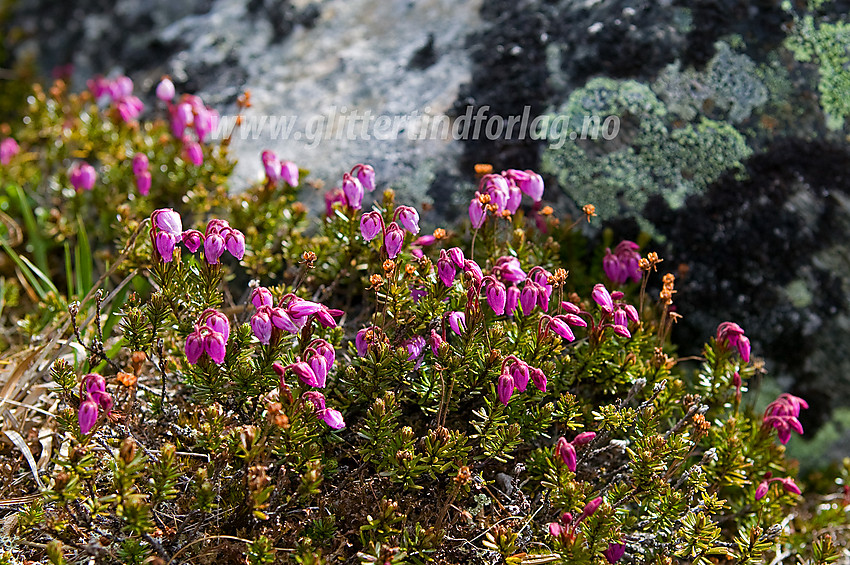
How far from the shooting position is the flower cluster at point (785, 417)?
2656 millimetres

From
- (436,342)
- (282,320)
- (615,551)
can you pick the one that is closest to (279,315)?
(282,320)

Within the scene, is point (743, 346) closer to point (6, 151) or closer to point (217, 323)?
point (217, 323)

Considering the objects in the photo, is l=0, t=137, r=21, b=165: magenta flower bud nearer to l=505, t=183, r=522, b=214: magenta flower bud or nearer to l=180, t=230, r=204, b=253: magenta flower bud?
l=180, t=230, r=204, b=253: magenta flower bud

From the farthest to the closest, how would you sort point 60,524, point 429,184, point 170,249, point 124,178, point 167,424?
point 124,178 < point 429,184 < point 167,424 < point 170,249 < point 60,524

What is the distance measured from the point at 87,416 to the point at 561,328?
1656 millimetres

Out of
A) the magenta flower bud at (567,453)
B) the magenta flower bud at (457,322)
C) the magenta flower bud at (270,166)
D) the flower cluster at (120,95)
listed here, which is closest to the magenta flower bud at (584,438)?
the magenta flower bud at (567,453)

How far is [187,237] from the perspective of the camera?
251 cm

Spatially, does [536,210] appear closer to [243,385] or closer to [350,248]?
[350,248]

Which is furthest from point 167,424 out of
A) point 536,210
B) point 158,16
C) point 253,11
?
point 158,16

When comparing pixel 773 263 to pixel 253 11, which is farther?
pixel 253 11

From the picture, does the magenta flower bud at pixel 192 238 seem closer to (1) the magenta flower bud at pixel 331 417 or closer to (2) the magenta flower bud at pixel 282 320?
(2) the magenta flower bud at pixel 282 320

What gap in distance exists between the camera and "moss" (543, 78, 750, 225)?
3.56m

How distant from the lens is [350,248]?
3.31 meters

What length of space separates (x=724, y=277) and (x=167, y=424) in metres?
2.83
